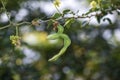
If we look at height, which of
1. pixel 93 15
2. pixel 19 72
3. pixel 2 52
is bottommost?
pixel 19 72

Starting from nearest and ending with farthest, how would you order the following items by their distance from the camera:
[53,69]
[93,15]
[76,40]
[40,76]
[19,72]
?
[93,15] → [19,72] → [40,76] → [53,69] → [76,40]

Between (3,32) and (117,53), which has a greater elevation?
(3,32)

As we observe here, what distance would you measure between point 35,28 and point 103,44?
0.69 metres

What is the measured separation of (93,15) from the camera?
4.94ft

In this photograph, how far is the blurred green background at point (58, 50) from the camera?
96.4 inches

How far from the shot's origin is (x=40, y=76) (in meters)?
2.89

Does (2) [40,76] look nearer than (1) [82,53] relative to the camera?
Yes

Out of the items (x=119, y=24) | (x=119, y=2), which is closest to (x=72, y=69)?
(x=119, y=24)

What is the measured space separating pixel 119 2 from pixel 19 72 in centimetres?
113

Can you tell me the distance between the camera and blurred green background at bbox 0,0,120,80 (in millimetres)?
2449

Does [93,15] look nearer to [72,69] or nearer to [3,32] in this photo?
[3,32]

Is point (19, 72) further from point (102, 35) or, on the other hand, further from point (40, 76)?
point (102, 35)

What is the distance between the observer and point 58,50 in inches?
133

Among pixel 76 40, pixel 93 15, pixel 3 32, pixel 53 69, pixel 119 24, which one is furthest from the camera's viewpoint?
pixel 119 24
